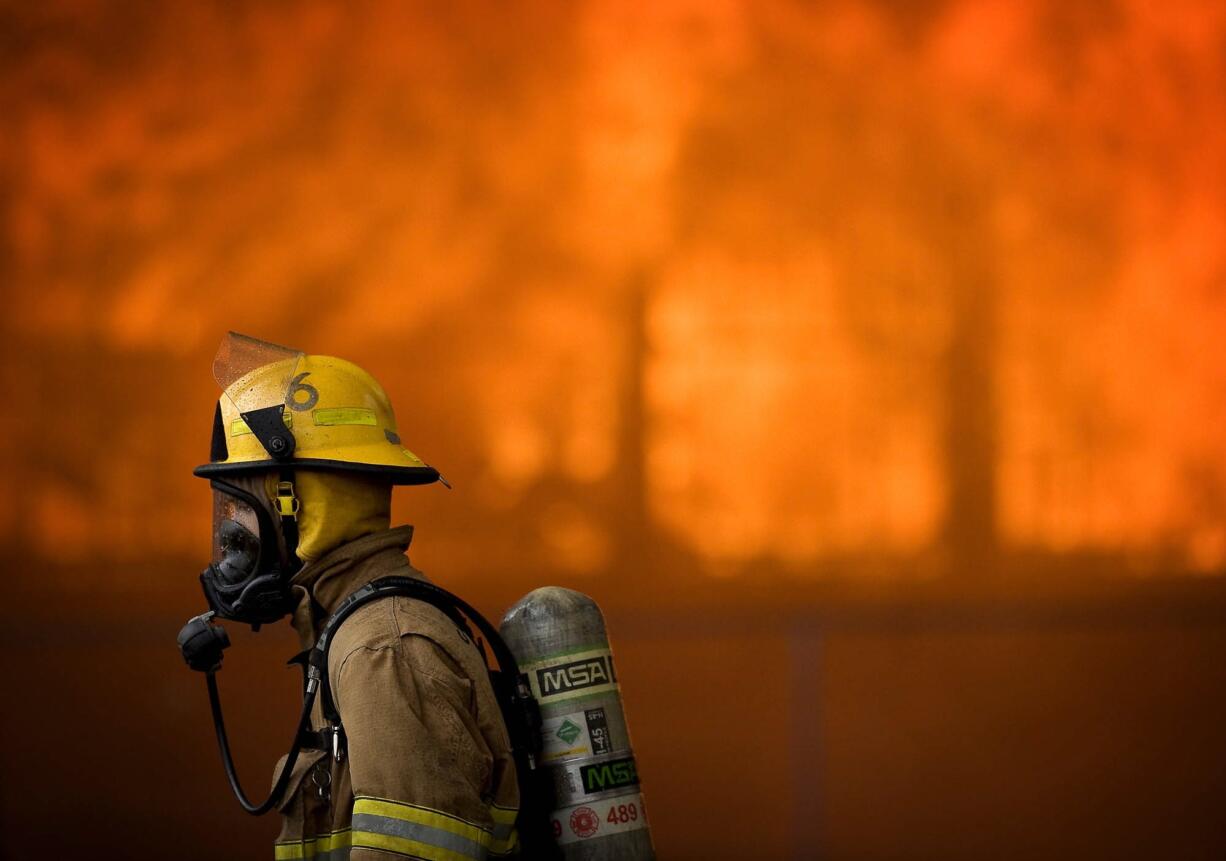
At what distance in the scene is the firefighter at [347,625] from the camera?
2.16m

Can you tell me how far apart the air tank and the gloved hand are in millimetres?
531

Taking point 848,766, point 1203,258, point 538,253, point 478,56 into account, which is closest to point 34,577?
point 538,253

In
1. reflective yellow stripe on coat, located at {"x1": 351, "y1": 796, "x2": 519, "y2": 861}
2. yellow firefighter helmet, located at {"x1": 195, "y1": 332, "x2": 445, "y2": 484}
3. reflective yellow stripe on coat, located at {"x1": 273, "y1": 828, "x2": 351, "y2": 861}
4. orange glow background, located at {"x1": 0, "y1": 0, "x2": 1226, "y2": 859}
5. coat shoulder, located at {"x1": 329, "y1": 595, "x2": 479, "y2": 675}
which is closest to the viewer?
reflective yellow stripe on coat, located at {"x1": 351, "y1": 796, "x2": 519, "y2": 861}

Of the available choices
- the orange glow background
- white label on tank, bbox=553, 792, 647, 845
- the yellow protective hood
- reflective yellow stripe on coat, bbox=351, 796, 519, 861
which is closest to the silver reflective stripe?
reflective yellow stripe on coat, bbox=351, 796, 519, 861

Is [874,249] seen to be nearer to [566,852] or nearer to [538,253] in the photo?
[538,253]

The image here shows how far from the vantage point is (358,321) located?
6.00 m

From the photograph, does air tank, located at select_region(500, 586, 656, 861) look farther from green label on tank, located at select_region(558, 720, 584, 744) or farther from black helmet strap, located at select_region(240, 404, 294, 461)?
black helmet strap, located at select_region(240, 404, 294, 461)

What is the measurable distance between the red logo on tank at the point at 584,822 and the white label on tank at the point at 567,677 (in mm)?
196

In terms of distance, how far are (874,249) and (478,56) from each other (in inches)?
72.1

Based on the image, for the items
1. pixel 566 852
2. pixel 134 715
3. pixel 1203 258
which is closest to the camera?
pixel 566 852

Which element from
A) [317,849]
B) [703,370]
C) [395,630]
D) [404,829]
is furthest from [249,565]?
[703,370]

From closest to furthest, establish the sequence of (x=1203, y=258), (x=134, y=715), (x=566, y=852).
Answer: (x=566, y=852)
(x=134, y=715)
(x=1203, y=258)

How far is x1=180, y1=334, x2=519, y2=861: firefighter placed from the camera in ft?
7.09

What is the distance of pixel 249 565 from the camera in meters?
2.49
